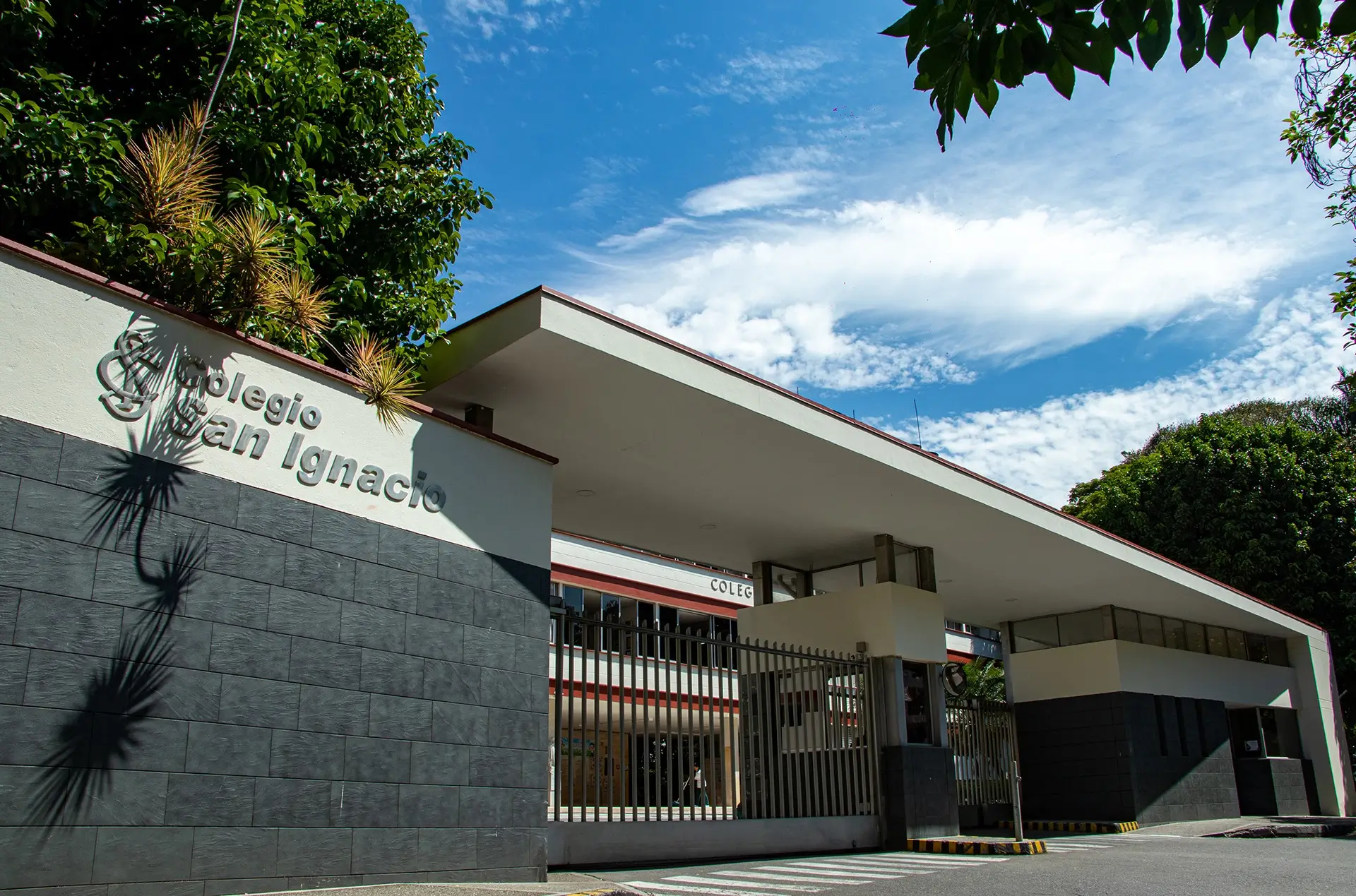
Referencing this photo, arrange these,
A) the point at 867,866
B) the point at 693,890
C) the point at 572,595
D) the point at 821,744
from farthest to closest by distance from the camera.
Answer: the point at 572,595 < the point at 821,744 < the point at 867,866 < the point at 693,890

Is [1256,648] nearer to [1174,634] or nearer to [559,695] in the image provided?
[1174,634]

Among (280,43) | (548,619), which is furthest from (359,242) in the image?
(548,619)

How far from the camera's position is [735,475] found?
11391 mm

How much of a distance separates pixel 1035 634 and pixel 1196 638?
3257 millimetres

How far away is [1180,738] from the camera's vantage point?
18078 mm

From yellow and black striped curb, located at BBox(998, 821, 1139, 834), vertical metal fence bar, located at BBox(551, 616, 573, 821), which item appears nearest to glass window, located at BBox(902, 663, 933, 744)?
yellow and black striped curb, located at BBox(998, 821, 1139, 834)

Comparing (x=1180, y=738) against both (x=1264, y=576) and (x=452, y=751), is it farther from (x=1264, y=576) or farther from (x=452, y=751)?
(x=452, y=751)

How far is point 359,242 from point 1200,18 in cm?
771

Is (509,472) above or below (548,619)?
above

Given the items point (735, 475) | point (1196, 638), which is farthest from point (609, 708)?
point (1196, 638)

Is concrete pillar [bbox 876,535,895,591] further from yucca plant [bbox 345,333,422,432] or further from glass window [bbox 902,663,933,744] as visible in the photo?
yucca plant [bbox 345,333,422,432]

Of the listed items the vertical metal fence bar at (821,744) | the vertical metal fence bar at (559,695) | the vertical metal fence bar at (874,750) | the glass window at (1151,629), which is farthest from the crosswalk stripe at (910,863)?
the glass window at (1151,629)

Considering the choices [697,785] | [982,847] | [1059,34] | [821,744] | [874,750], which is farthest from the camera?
[874,750]

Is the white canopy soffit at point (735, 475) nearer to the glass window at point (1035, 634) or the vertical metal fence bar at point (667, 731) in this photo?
the glass window at point (1035, 634)
